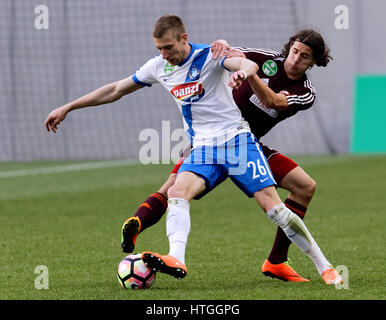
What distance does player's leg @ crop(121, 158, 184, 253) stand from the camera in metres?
5.97

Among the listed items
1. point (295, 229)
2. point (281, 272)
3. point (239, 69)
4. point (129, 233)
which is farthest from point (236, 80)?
point (281, 272)

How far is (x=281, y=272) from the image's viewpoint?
6.22m

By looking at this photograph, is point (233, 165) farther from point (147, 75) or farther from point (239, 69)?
point (147, 75)

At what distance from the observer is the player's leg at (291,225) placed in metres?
5.77

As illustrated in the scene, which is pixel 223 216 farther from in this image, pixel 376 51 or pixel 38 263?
pixel 376 51

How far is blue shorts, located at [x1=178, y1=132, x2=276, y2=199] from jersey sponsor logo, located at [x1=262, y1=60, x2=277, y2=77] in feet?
2.34

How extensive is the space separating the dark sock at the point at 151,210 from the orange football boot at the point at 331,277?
1.24 m

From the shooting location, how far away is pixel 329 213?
9781 mm

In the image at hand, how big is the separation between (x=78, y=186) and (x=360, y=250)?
5738 millimetres

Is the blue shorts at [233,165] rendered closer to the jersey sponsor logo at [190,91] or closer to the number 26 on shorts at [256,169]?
the number 26 on shorts at [256,169]

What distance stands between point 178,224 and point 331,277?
1.13 m

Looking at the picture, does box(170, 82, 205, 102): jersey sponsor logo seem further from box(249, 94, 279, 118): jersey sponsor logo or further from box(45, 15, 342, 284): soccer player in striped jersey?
box(249, 94, 279, 118): jersey sponsor logo

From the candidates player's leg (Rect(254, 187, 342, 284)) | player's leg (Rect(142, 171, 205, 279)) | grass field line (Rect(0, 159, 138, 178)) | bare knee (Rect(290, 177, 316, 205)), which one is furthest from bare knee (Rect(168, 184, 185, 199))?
grass field line (Rect(0, 159, 138, 178))
